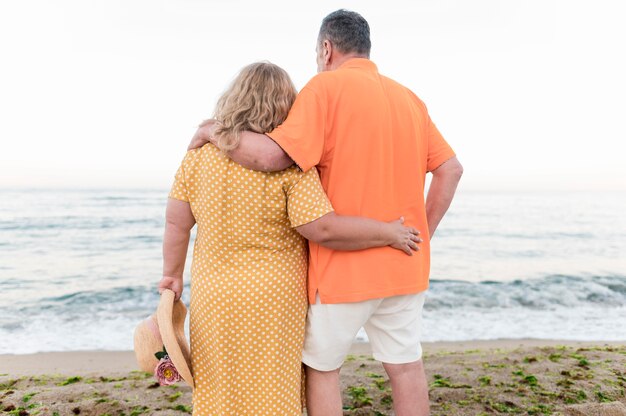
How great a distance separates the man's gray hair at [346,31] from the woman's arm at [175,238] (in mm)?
1028

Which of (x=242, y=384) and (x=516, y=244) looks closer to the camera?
(x=242, y=384)

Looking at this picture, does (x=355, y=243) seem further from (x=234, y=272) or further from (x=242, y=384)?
(x=242, y=384)

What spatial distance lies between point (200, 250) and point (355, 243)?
0.71m

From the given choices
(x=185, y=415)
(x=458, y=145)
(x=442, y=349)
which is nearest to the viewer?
(x=185, y=415)

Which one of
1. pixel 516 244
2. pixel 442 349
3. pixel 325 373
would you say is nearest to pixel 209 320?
pixel 325 373

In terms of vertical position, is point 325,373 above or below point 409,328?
below

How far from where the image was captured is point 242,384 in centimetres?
233

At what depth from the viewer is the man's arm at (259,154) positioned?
2.03 m

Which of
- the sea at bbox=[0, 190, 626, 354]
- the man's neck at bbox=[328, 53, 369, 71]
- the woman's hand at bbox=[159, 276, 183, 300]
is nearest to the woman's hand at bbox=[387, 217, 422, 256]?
the man's neck at bbox=[328, 53, 369, 71]

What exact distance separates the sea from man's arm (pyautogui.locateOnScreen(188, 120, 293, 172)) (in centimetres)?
477

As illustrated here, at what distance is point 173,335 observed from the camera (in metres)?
2.27

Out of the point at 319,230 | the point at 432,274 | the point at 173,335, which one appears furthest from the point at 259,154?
the point at 432,274

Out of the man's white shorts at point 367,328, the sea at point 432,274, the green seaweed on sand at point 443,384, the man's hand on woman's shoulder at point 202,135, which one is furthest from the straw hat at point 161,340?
the sea at point 432,274

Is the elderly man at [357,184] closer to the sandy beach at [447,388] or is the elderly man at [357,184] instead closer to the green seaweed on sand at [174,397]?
the sandy beach at [447,388]
